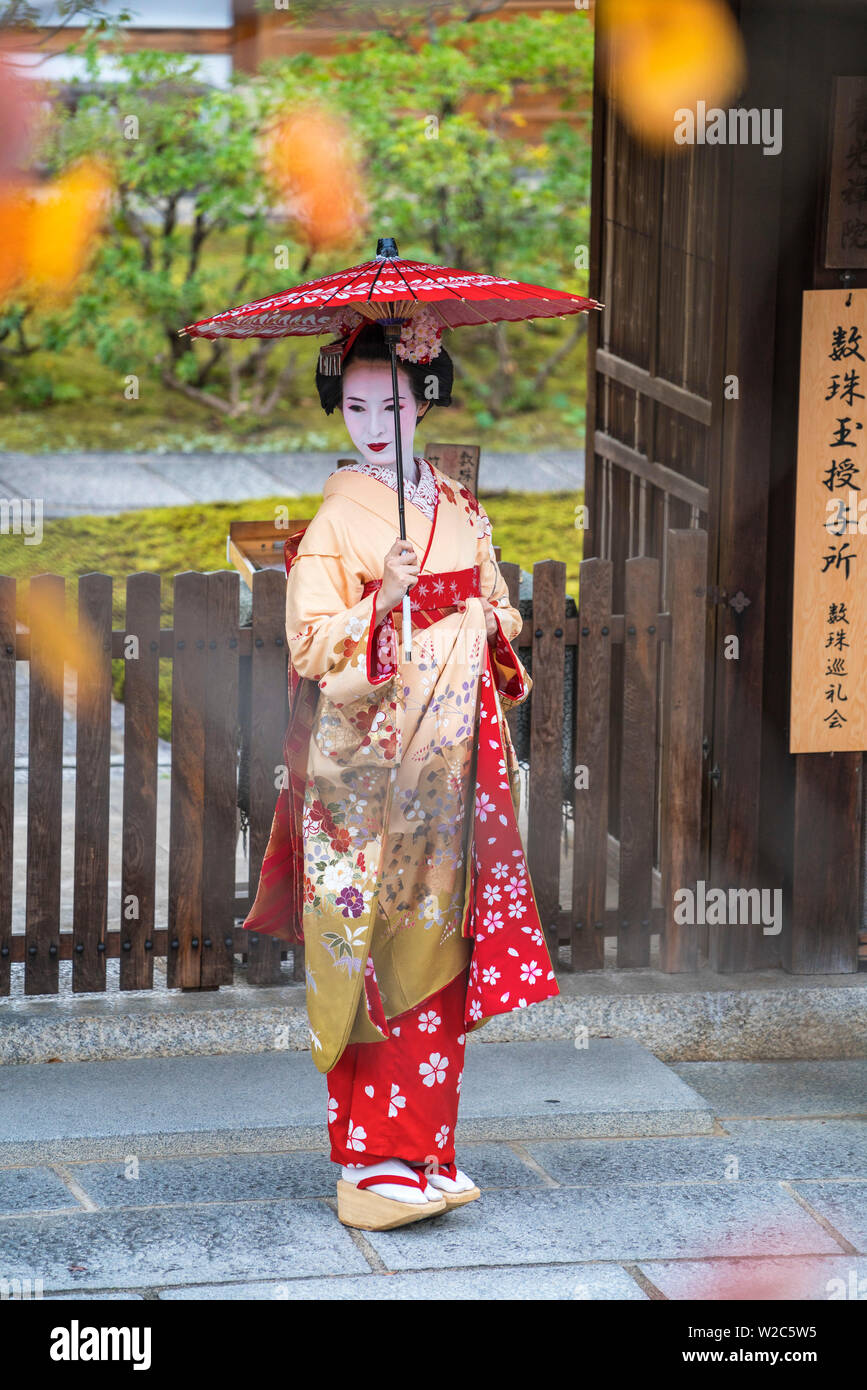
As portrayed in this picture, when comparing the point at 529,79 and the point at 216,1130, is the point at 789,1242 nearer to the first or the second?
the point at 216,1130

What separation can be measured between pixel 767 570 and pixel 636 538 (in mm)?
935

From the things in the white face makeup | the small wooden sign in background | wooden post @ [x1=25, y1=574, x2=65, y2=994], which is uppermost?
the small wooden sign in background

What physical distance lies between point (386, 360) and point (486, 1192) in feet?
6.23

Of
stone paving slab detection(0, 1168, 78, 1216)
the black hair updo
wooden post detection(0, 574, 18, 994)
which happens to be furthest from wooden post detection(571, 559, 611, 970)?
stone paving slab detection(0, 1168, 78, 1216)

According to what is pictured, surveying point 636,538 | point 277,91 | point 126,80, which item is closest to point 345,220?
point 277,91

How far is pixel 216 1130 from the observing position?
13.1ft

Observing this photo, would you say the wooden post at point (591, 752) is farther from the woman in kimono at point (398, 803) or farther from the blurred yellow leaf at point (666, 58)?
the blurred yellow leaf at point (666, 58)

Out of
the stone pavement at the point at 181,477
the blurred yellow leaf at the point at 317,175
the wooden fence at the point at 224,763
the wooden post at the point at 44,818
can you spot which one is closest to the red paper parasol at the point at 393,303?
the wooden fence at the point at 224,763

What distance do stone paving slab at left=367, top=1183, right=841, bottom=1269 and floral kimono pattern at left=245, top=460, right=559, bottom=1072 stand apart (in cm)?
46

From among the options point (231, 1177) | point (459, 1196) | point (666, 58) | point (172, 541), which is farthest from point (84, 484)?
point (459, 1196)

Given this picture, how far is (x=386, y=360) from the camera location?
3.47 meters

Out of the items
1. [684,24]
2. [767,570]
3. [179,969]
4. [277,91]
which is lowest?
[179,969]

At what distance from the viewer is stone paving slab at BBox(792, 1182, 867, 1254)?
12.1 ft

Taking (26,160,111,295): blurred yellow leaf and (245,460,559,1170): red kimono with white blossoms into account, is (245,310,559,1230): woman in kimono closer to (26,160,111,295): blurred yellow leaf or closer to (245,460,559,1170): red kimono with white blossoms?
(245,460,559,1170): red kimono with white blossoms
